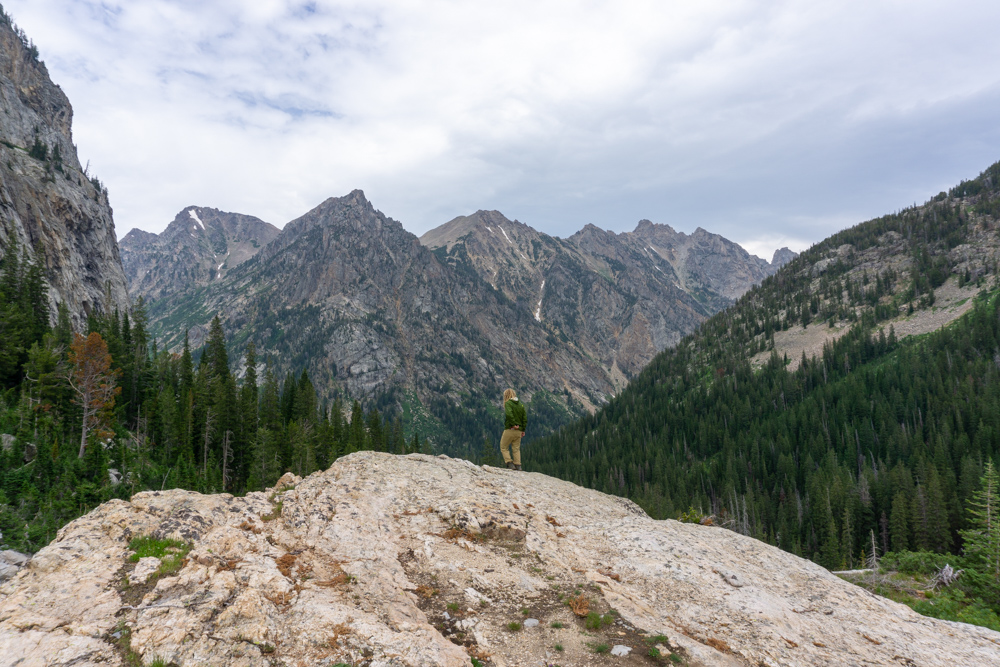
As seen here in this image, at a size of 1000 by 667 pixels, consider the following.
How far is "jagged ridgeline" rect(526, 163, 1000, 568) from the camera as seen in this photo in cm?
8581

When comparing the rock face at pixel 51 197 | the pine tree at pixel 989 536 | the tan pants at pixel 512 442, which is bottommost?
the pine tree at pixel 989 536

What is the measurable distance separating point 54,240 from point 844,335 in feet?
850

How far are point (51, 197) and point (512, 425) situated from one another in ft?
493

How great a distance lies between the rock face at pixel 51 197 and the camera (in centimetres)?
9656

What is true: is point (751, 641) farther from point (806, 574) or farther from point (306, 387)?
point (306, 387)

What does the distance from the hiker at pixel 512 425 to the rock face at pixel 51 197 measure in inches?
3786

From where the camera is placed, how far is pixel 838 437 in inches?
5118

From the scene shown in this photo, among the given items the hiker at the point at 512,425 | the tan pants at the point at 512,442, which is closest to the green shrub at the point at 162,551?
the hiker at the point at 512,425

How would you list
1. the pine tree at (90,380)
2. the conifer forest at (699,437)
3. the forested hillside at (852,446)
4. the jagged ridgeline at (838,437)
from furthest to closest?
1. the jagged ridgeline at (838,437)
2. the forested hillside at (852,446)
3. the pine tree at (90,380)
4. the conifer forest at (699,437)

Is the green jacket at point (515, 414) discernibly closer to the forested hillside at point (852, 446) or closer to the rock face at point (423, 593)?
the rock face at point (423, 593)

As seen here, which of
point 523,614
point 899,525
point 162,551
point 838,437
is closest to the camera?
point 523,614

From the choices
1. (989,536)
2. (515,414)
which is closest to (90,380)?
(515,414)

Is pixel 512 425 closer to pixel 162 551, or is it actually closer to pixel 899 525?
pixel 162 551

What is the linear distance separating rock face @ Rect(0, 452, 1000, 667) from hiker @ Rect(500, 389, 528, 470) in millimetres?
5756
